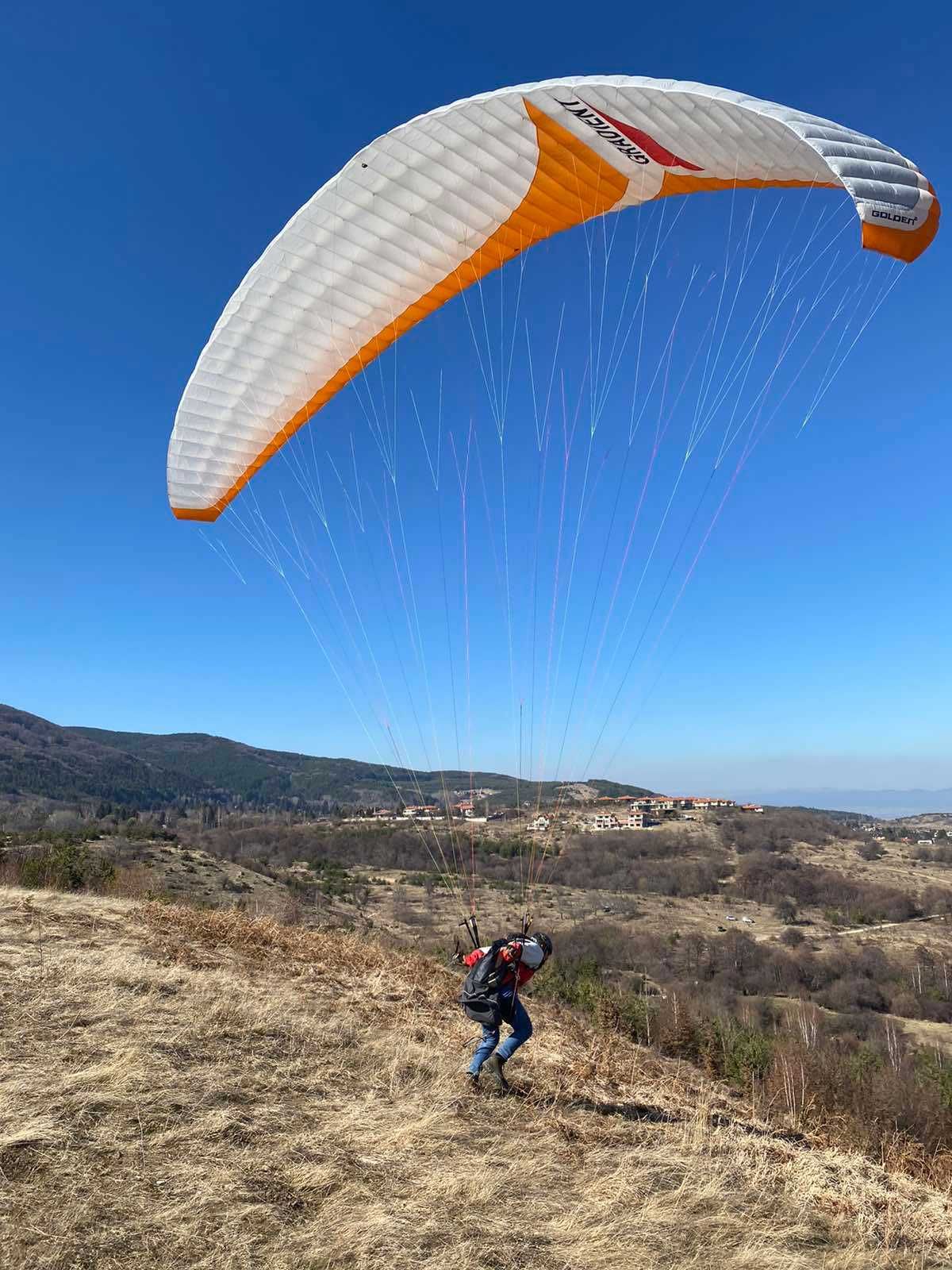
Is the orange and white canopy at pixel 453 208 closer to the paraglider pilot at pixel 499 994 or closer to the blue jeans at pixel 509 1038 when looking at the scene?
the paraglider pilot at pixel 499 994

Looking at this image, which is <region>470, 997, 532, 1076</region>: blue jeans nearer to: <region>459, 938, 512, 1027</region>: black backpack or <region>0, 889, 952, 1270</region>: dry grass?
<region>459, 938, 512, 1027</region>: black backpack

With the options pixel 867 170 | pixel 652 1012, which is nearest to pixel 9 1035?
pixel 867 170

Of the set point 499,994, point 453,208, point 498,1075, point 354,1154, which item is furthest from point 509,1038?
point 453,208

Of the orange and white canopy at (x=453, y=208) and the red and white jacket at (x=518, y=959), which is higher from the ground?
the orange and white canopy at (x=453, y=208)

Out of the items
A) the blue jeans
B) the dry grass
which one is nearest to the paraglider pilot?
the blue jeans

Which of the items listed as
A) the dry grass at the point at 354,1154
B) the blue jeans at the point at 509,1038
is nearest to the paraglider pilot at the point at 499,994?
the blue jeans at the point at 509,1038

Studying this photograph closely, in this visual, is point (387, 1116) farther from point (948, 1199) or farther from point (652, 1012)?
point (652, 1012)

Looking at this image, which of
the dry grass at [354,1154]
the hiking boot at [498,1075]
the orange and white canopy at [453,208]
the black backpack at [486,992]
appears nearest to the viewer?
the dry grass at [354,1154]

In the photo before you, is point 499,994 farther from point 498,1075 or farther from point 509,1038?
point 498,1075
